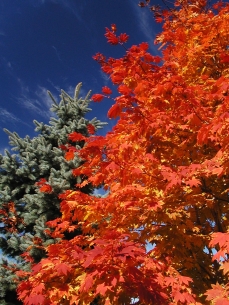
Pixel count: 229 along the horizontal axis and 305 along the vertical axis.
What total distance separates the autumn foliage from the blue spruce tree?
4.52 m

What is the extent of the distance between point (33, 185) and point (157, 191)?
7495 mm

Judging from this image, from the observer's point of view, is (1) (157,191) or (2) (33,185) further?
(2) (33,185)

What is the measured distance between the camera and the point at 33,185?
999 cm

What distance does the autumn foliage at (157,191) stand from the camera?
283cm

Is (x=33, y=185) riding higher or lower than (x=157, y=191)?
higher

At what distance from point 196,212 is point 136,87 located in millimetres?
2378

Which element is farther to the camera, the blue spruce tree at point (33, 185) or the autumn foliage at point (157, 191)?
the blue spruce tree at point (33, 185)

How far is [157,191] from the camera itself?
362 centimetres

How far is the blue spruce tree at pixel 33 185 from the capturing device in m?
8.16

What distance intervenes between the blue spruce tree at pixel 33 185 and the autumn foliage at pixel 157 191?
452 centimetres

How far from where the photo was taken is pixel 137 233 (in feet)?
13.1

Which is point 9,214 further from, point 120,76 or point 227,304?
point 227,304

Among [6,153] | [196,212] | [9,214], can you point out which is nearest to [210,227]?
[196,212]

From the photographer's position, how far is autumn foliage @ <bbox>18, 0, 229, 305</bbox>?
2.83 metres
